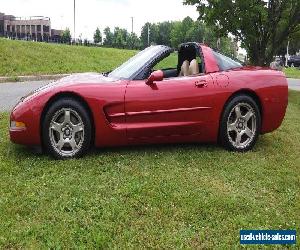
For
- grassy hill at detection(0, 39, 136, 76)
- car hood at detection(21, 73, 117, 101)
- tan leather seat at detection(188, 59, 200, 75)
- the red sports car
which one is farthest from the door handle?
grassy hill at detection(0, 39, 136, 76)

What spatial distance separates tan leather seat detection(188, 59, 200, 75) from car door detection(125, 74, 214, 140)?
18cm

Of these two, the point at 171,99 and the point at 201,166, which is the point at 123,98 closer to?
the point at 171,99

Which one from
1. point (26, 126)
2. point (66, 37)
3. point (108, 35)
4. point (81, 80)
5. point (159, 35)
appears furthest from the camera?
point (159, 35)

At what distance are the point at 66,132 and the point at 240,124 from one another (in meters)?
2.23

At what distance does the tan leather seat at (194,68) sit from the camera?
18.7 feet

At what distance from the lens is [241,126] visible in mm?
5703

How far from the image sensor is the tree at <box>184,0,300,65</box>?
13.0 meters

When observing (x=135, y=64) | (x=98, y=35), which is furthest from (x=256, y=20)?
(x=98, y=35)

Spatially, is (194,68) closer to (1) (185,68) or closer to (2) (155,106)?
(1) (185,68)

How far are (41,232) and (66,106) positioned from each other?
6.61 feet

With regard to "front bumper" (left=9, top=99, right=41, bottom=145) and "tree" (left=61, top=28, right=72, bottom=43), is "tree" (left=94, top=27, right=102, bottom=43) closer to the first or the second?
"tree" (left=61, top=28, right=72, bottom=43)

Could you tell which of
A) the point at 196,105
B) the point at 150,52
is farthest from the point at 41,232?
the point at 150,52

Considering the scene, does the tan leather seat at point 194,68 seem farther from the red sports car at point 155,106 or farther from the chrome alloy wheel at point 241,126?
the chrome alloy wheel at point 241,126

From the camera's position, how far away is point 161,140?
17.6 ft
